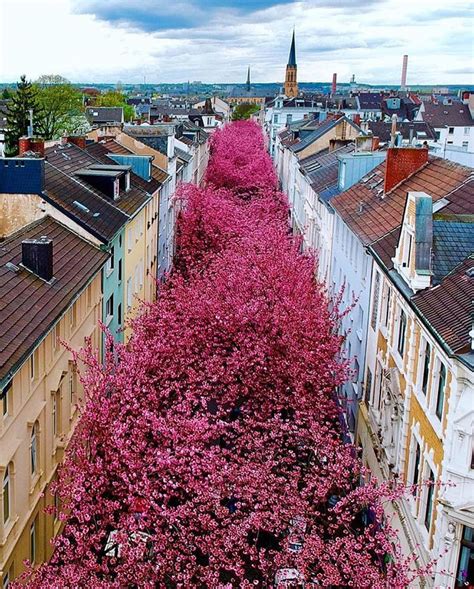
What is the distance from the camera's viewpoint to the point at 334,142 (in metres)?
56.9

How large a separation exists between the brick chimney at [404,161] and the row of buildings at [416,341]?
0.04 m

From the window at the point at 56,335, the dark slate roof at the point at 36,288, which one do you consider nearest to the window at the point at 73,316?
the dark slate roof at the point at 36,288

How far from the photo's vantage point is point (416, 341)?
20.5m

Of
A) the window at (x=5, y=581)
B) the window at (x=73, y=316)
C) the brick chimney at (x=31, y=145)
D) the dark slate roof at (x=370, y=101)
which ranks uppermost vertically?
the dark slate roof at (x=370, y=101)

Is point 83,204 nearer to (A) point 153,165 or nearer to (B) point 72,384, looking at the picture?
(B) point 72,384

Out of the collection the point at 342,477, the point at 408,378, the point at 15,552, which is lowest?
the point at 15,552

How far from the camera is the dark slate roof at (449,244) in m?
20.4

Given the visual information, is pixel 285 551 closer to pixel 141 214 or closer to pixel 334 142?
pixel 141 214

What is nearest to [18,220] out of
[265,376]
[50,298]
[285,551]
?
[50,298]

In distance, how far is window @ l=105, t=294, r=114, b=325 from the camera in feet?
105

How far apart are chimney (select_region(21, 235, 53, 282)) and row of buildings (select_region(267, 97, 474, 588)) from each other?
10198 millimetres

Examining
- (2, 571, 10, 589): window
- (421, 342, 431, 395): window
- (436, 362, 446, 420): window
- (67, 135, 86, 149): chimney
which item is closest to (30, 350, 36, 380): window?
(2, 571, 10, 589): window

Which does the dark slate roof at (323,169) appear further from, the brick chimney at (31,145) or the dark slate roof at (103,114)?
the dark slate roof at (103,114)

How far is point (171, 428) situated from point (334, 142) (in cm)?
4127
